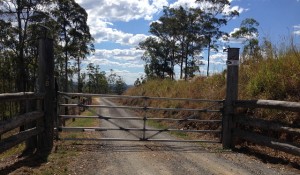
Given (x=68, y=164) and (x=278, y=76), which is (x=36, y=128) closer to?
(x=68, y=164)

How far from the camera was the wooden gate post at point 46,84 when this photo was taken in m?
10.1

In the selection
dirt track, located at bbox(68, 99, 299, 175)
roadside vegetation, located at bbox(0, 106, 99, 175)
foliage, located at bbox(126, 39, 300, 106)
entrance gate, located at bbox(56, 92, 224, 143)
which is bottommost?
dirt track, located at bbox(68, 99, 299, 175)

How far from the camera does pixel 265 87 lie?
41.0ft

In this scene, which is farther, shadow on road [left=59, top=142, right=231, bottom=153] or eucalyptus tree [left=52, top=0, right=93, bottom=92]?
eucalyptus tree [left=52, top=0, right=93, bottom=92]

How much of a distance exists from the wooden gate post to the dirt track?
107 cm

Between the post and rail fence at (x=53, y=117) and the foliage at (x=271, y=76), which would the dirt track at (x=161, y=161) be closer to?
the post and rail fence at (x=53, y=117)

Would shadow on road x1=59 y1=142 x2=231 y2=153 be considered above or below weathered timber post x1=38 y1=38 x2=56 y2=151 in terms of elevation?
below

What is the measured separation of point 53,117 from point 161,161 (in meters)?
3.35

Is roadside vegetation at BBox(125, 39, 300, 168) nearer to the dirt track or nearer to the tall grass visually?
the tall grass

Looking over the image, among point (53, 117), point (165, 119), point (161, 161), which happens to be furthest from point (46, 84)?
point (165, 119)

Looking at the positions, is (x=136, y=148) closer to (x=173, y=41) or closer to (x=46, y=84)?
(x=46, y=84)

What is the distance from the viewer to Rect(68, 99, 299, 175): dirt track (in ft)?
27.2

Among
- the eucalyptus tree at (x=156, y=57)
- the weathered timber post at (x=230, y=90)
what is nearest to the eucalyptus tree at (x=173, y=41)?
the eucalyptus tree at (x=156, y=57)

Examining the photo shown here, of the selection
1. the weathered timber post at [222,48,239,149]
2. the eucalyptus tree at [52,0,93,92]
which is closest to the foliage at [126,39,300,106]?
the weathered timber post at [222,48,239,149]
